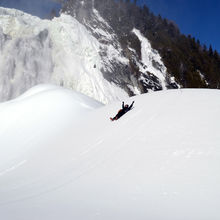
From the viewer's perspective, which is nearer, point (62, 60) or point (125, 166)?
point (125, 166)

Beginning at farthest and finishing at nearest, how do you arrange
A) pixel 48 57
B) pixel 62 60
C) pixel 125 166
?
pixel 48 57
pixel 62 60
pixel 125 166

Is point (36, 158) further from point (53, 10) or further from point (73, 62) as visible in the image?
point (53, 10)

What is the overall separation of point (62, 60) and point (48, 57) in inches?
96.3

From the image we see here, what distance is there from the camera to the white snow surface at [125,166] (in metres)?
4.04

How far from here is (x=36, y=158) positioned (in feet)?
31.3

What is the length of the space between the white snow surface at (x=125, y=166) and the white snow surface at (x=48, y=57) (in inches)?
1018

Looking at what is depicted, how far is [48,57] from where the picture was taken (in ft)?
134

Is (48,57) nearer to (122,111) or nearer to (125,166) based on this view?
(122,111)

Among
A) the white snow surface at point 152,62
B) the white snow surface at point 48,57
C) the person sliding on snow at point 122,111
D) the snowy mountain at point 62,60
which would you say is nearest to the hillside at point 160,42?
the white snow surface at point 152,62

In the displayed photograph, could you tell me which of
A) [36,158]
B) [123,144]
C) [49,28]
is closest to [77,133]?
[36,158]

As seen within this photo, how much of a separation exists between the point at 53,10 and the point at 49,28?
19.6 m

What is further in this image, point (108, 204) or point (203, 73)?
point (203, 73)

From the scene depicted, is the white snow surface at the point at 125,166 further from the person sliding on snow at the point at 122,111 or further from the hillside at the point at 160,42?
the hillside at the point at 160,42

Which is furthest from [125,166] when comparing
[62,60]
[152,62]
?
[152,62]
